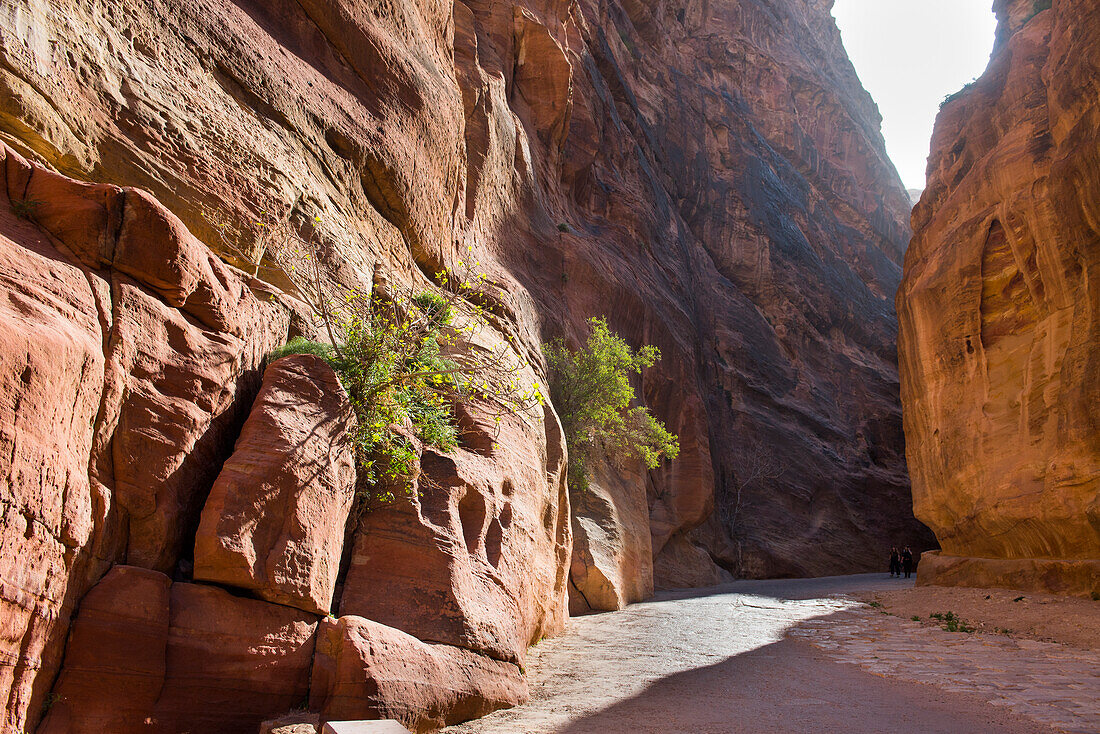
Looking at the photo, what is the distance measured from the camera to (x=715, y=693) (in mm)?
6660

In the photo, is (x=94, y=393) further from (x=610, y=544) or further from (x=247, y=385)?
(x=610, y=544)

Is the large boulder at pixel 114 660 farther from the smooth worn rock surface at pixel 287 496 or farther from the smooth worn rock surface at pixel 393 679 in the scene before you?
the smooth worn rock surface at pixel 393 679

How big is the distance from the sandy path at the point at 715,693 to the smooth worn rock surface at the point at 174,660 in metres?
1.64

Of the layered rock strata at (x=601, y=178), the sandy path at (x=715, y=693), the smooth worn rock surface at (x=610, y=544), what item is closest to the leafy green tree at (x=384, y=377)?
the layered rock strata at (x=601, y=178)

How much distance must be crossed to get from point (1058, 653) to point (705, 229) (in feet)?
120

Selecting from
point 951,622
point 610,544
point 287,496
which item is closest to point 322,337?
point 287,496

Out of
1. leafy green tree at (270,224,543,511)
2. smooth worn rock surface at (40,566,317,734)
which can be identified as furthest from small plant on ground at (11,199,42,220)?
smooth worn rock surface at (40,566,317,734)

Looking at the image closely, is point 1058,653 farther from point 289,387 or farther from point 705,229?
point 705,229

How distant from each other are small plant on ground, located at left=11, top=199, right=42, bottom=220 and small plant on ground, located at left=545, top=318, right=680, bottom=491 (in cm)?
1326

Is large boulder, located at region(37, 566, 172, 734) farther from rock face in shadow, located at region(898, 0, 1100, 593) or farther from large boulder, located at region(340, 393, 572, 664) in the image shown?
rock face in shadow, located at region(898, 0, 1100, 593)

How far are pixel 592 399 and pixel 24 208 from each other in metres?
14.7

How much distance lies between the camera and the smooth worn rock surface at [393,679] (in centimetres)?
495

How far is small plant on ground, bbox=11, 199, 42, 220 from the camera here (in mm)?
4667

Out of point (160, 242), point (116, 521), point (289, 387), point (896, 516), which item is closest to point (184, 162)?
point (160, 242)
